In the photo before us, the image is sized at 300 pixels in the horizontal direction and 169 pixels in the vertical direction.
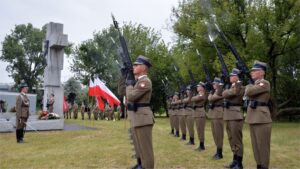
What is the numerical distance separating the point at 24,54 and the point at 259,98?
5983cm

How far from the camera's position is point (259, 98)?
6.76 metres

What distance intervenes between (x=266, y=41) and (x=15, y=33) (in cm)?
5087

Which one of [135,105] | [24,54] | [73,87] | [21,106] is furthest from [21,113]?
[24,54]

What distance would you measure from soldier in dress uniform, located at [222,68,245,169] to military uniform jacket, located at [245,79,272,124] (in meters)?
0.87

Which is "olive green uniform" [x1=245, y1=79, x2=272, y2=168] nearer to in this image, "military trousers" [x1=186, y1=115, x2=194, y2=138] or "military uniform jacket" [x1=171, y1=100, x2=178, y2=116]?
"military trousers" [x1=186, y1=115, x2=194, y2=138]

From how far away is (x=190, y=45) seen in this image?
28406 mm

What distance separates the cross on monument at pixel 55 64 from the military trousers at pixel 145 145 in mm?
14834

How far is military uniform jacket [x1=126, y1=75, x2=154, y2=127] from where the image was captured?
5.78 metres

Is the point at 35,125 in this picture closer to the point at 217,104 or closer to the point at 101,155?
the point at 101,155

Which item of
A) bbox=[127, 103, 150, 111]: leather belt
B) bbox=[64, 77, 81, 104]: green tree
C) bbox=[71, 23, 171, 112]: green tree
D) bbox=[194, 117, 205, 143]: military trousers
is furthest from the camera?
bbox=[64, 77, 81, 104]: green tree

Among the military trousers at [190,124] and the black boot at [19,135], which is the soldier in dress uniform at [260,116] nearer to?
Answer: the military trousers at [190,124]

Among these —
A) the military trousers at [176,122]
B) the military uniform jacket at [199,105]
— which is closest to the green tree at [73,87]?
the military trousers at [176,122]

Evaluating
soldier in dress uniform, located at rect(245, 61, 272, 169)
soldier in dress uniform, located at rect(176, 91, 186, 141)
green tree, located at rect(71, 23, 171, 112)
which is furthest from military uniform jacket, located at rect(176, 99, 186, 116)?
green tree, located at rect(71, 23, 171, 112)

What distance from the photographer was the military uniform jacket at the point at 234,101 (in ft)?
25.0
